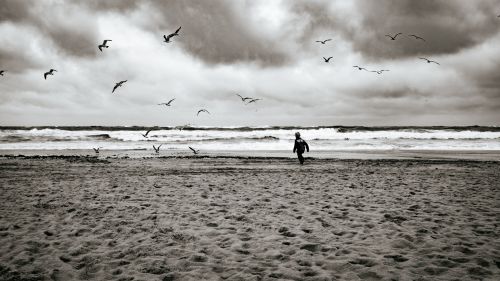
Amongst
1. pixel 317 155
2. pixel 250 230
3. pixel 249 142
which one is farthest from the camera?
pixel 249 142

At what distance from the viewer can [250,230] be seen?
6.52m

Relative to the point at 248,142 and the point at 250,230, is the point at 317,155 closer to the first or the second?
the point at 248,142

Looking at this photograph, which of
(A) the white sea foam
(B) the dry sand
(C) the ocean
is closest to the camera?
(B) the dry sand

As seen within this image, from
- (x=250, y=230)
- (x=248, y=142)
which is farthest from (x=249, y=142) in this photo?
(x=250, y=230)

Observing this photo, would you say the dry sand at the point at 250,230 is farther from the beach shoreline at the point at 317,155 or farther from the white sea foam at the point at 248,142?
the white sea foam at the point at 248,142

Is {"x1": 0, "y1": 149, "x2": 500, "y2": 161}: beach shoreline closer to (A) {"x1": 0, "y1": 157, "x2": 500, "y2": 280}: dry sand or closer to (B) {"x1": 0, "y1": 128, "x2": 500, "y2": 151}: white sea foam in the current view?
(B) {"x1": 0, "y1": 128, "x2": 500, "y2": 151}: white sea foam

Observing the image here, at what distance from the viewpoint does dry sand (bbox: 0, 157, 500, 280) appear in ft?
15.4

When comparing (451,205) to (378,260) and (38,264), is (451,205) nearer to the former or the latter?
(378,260)

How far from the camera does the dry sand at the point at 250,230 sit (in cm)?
470

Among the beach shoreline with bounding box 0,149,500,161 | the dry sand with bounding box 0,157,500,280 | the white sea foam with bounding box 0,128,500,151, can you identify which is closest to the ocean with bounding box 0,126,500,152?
the white sea foam with bounding box 0,128,500,151

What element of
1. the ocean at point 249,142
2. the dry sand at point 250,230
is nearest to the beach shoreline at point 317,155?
the ocean at point 249,142

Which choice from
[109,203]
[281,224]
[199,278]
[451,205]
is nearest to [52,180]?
[109,203]

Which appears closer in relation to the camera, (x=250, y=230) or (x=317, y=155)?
(x=250, y=230)

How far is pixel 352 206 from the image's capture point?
8289 millimetres
